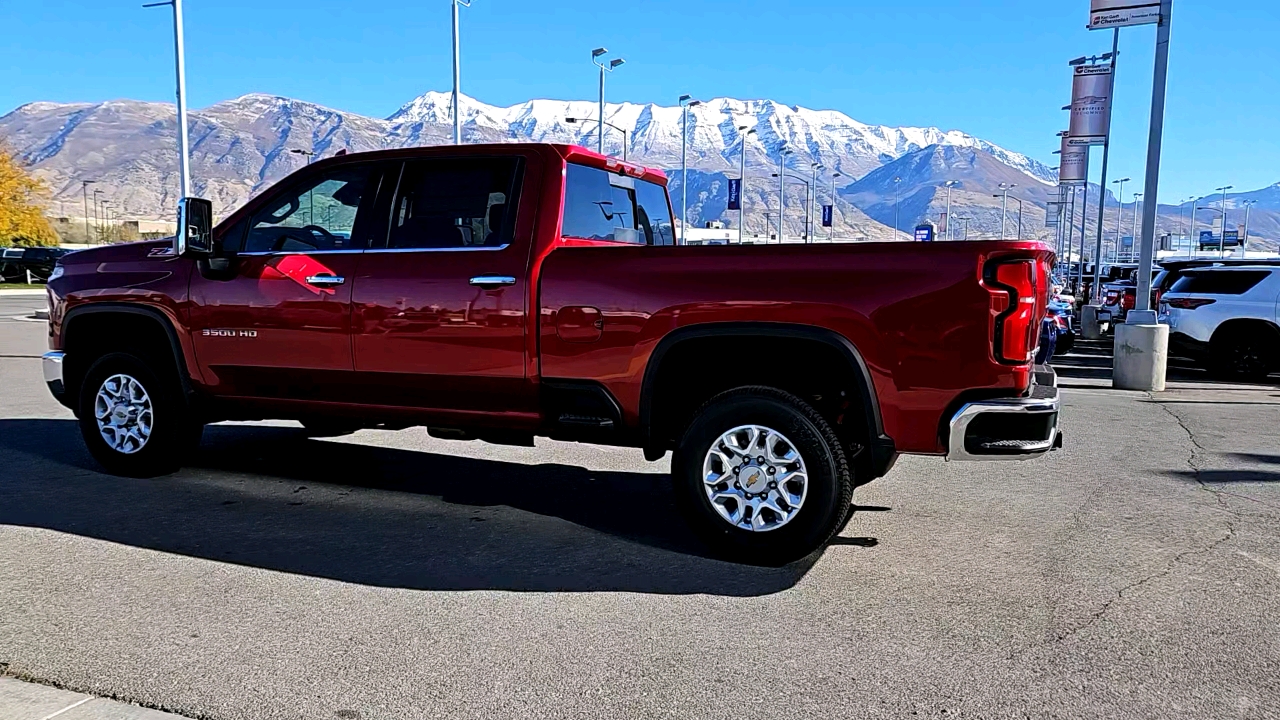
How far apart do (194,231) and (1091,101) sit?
20644 mm

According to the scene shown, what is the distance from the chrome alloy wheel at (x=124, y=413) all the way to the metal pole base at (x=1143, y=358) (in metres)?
10.8

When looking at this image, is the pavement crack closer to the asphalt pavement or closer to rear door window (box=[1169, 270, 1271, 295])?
the asphalt pavement

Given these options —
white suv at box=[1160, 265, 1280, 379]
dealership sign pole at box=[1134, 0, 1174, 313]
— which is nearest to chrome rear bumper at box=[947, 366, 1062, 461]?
dealership sign pole at box=[1134, 0, 1174, 313]

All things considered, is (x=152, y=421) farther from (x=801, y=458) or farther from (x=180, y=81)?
(x=180, y=81)

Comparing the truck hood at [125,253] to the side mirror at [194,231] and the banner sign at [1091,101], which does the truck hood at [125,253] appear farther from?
the banner sign at [1091,101]

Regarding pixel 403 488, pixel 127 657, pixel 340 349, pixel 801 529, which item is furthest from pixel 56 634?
pixel 801 529

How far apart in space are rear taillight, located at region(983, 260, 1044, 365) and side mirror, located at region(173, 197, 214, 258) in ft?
14.2

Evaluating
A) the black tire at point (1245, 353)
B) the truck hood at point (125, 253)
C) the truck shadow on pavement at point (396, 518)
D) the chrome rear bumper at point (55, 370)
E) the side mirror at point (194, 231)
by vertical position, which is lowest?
the truck shadow on pavement at point (396, 518)

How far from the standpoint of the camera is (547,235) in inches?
208

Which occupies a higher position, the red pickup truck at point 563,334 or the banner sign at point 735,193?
the banner sign at point 735,193

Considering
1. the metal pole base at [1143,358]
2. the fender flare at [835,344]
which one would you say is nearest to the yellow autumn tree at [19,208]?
the metal pole base at [1143,358]

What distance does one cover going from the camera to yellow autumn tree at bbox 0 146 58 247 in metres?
51.0

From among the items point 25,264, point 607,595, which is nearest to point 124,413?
point 607,595

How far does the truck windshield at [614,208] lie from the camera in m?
5.63
